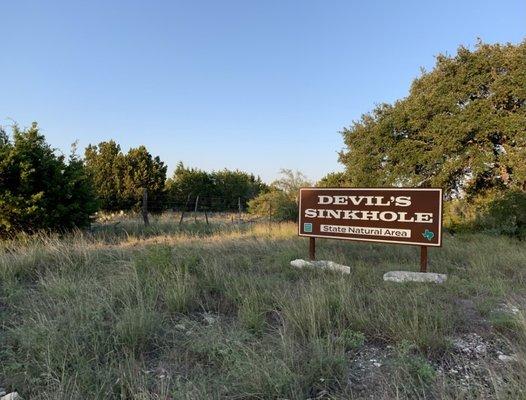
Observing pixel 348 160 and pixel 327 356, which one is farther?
pixel 348 160

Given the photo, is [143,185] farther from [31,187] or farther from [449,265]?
[449,265]

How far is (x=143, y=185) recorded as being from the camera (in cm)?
→ 2739

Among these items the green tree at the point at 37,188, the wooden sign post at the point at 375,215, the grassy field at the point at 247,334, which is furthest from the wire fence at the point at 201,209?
the grassy field at the point at 247,334

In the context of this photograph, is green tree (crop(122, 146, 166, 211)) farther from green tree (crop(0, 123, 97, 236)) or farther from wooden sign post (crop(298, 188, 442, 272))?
wooden sign post (crop(298, 188, 442, 272))

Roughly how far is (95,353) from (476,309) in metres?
4.54

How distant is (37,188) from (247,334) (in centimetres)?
932

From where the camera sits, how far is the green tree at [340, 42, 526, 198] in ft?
49.1

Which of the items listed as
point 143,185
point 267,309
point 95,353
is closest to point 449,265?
Result: point 267,309

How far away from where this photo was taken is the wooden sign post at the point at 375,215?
724 centimetres

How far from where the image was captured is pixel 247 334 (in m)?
3.91

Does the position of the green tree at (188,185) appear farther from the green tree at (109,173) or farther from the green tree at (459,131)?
the green tree at (459,131)

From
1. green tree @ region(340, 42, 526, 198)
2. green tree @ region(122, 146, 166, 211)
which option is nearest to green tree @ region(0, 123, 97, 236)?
green tree @ region(340, 42, 526, 198)

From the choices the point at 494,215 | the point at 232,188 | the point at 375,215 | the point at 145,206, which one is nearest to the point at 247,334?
the point at 375,215

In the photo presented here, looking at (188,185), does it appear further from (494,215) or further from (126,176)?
(494,215)
